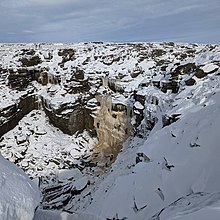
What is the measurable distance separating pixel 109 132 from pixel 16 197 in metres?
16.6

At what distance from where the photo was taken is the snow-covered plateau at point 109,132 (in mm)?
8727

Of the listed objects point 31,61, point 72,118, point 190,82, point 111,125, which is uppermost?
point 31,61

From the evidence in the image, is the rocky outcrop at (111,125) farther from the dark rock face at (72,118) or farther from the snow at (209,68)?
the snow at (209,68)

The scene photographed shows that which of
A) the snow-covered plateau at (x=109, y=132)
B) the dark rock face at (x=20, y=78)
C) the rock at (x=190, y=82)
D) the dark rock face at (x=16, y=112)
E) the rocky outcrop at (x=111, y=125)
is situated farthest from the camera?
the dark rock face at (x=20, y=78)

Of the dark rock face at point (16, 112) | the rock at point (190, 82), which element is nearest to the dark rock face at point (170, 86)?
the rock at point (190, 82)

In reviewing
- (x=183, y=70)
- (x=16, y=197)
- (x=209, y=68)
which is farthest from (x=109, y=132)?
(x=16, y=197)

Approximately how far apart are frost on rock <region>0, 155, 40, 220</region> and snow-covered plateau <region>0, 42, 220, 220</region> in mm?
19

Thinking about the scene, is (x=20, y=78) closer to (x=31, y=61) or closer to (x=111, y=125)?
(x=31, y=61)

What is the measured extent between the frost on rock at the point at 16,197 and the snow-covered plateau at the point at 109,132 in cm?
2

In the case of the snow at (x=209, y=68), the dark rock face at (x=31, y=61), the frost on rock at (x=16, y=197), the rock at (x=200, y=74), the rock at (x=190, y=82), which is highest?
the dark rock face at (x=31, y=61)

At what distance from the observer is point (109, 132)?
73.5ft

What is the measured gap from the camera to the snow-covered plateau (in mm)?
8727

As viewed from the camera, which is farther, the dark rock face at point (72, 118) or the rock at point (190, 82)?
the dark rock face at point (72, 118)

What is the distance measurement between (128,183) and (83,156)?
1096cm
